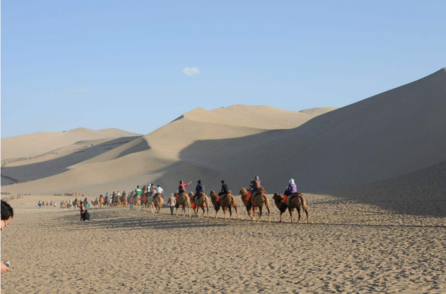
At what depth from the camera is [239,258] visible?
13750mm

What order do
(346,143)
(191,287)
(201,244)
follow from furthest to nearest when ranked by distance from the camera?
(346,143)
(201,244)
(191,287)

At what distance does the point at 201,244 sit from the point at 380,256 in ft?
19.1

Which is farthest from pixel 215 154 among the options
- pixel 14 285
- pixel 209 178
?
pixel 14 285

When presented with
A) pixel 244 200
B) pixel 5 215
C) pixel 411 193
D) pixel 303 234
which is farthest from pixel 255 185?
pixel 5 215

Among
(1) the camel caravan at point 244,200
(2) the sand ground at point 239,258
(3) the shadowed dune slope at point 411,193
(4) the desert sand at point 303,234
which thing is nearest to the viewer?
(2) the sand ground at point 239,258

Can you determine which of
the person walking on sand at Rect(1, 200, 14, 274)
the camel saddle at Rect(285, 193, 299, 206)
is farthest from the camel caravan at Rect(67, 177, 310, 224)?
the person walking on sand at Rect(1, 200, 14, 274)

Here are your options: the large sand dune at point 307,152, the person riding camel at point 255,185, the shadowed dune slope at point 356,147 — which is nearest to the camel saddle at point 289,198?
the person riding camel at point 255,185

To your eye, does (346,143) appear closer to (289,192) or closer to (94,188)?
(94,188)

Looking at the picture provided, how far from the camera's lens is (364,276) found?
10.6 m

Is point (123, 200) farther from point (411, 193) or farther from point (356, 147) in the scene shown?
point (356, 147)

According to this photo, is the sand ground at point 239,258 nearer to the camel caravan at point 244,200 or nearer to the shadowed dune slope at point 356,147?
the camel caravan at point 244,200

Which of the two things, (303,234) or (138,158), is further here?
(138,158)

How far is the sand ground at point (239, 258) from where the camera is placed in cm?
1051

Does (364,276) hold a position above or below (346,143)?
below
